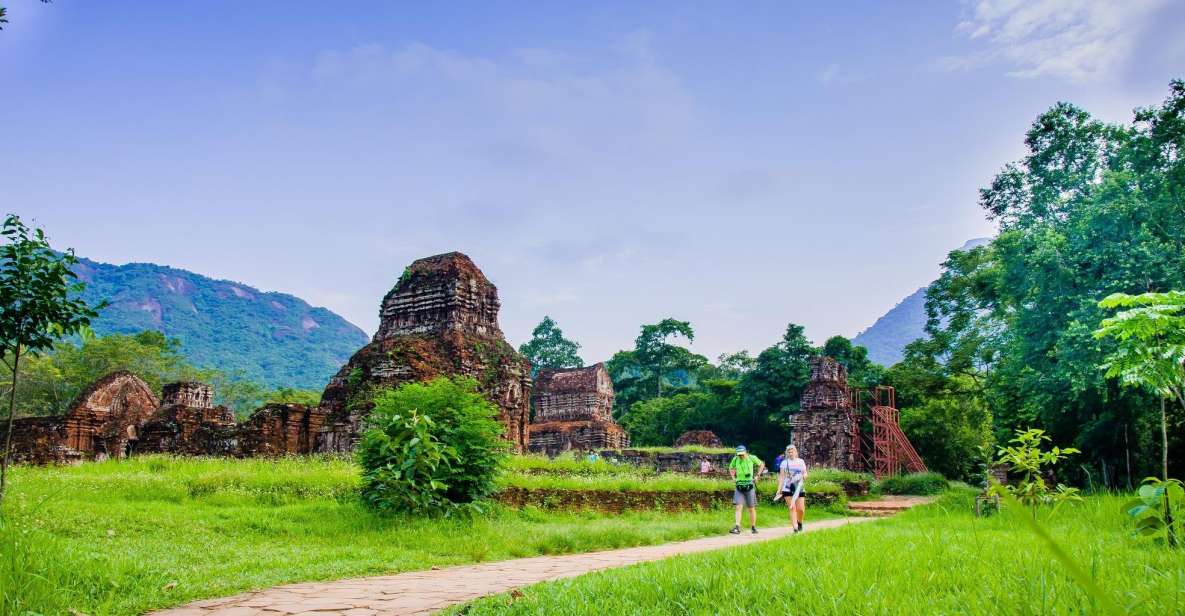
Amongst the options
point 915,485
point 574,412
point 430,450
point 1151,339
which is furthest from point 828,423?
point 1151,339

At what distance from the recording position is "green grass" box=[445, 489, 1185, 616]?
2.85m

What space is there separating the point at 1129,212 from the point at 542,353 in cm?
4970

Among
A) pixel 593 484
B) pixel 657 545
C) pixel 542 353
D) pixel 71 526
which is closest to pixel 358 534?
pixel 71 526

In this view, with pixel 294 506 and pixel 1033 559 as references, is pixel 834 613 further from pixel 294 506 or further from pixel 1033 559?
pixel 294 506

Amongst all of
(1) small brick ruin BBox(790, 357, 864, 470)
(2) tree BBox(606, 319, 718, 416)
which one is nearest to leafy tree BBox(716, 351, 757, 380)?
(2) tree BBox(606, 319, 718, 416)

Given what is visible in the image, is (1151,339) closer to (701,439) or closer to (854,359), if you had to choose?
(701,439)

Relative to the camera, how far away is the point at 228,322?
118312 millimetres

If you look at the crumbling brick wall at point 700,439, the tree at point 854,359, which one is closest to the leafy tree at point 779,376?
the tree at point 854,359

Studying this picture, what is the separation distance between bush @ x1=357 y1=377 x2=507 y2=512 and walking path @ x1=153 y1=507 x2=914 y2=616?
2.60 m

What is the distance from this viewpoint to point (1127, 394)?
42.2 ft

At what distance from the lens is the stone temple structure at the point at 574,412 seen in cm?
3278

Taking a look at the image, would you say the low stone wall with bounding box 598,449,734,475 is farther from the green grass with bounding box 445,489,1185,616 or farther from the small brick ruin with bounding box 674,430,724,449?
the green grass with bounding box 445,489,1185,616

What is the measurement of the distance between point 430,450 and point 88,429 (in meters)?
13.8

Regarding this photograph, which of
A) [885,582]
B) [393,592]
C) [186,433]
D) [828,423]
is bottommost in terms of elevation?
[393,592]
